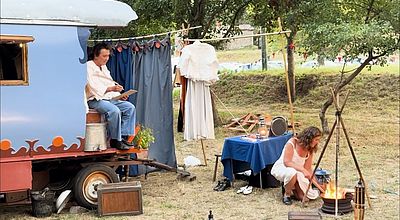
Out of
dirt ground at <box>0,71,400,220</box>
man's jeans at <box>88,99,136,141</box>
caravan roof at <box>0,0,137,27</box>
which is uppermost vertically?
caravan roof at <box>0,0,137,27</box>

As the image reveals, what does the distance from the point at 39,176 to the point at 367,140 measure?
23.6 feet

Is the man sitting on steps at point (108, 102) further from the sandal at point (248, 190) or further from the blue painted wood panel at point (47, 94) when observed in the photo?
the sandal at point (248, 190)

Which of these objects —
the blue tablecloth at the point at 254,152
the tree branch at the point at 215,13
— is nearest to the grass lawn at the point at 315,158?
the blue tablecloth at the point at 254,152

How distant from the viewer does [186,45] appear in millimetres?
8234

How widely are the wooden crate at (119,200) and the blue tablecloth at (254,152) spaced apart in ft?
5.19

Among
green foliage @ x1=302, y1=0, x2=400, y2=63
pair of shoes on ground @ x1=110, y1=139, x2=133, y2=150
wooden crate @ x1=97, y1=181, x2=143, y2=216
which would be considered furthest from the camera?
green foliage @ x1=302, y1=0, x2=400, y2=63

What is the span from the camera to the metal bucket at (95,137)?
21.4ft

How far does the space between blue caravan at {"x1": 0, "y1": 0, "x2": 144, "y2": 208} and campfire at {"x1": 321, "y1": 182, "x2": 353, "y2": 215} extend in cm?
253

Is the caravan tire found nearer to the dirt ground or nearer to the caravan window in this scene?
the dirt ground

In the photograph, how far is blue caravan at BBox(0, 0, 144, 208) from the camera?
5980 mm

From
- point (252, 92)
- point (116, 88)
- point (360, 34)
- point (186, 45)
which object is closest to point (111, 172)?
point (116, 88)

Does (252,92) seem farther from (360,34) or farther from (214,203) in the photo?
(214,203)

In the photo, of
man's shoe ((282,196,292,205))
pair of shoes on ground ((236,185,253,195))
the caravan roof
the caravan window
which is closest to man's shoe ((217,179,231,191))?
pair of shoes on ground ((236,185,253,195))

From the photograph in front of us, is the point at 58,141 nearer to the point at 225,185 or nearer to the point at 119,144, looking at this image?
the point at 119,144
